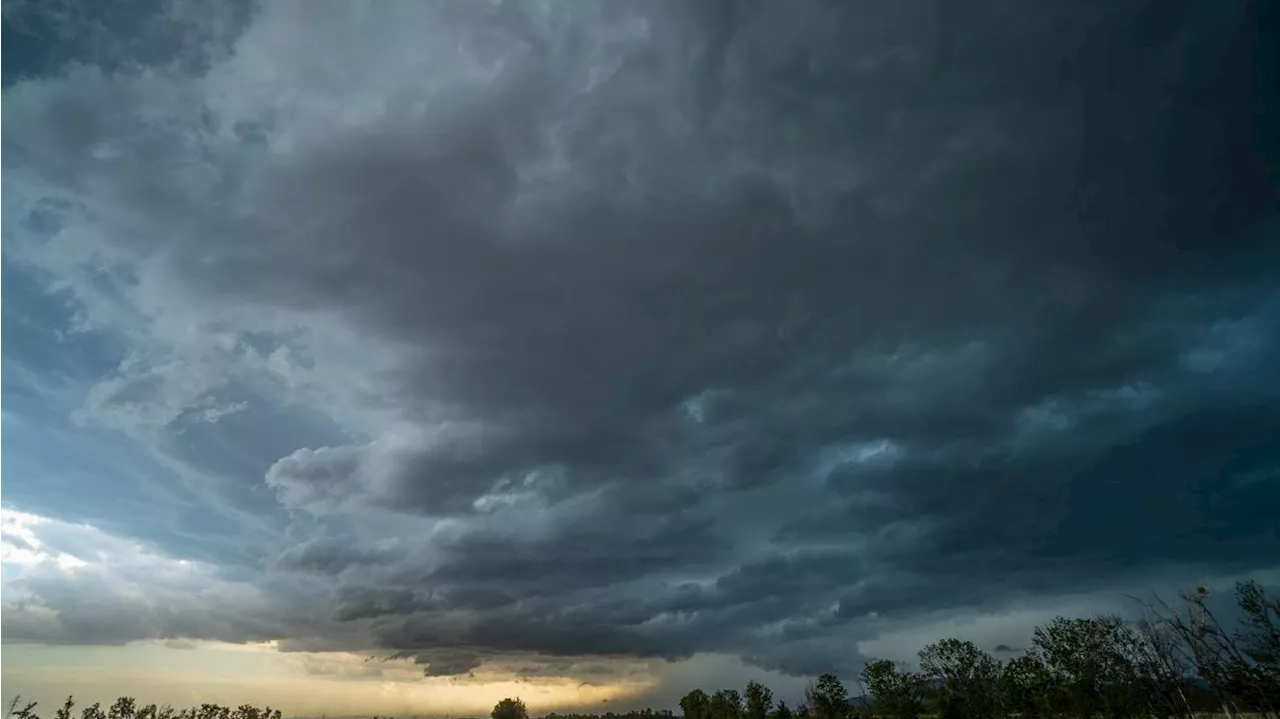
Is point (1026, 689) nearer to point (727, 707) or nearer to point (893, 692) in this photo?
point (893, 692)

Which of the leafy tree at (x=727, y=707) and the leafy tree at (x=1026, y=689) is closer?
the leafy tree at (x=1026, y=689)

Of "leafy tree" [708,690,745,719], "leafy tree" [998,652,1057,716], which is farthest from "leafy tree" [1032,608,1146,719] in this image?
"leafy tree" [708,690,745,719]

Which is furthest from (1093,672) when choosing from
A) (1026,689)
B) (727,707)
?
(727,707)

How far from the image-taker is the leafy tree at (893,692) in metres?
140

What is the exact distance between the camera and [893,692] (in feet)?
476

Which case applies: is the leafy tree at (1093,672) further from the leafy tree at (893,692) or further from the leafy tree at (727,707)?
the leafy tree at (727,707)

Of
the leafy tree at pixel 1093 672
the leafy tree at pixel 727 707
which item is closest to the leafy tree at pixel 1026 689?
the leafy tree at pixel 1093 672

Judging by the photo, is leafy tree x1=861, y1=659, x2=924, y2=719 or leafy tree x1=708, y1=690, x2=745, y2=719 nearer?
leafy tree x1=861, y1=659, x2=924, y2=719

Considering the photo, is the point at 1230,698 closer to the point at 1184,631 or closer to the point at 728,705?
the point at 1184,631

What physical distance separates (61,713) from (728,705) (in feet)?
510

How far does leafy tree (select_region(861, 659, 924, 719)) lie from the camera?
460 ft

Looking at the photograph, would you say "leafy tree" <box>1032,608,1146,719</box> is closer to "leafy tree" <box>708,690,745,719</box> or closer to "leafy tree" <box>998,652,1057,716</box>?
"leafy tree" <box>998,652,1057,716</box>

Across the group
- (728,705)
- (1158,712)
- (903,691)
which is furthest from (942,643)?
(728,705)

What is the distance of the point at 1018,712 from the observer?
422 ft
